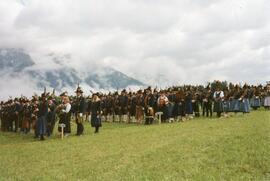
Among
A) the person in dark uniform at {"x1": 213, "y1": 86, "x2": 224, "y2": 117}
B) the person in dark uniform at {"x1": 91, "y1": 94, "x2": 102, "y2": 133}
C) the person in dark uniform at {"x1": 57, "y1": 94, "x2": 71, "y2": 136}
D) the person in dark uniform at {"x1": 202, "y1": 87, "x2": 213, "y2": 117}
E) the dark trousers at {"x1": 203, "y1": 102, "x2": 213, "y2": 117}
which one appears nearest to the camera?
the person in dark uniform at {"x1": 57, "y1": 94, "x2": 71, "y2": 136}

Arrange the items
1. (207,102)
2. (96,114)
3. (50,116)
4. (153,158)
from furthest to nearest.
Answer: (207,102) → (50,116) → (96,114) → (153,158)

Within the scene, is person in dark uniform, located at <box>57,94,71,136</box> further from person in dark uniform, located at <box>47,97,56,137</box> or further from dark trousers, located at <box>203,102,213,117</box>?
dark trousers, located at <box>203,102,213,117</box>

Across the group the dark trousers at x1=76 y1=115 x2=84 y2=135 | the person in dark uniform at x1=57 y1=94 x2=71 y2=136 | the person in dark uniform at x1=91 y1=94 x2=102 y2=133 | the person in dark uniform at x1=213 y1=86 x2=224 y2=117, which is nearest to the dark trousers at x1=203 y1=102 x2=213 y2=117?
the person in dark uniform at x1=213 y1=86 x2=224 y2=117

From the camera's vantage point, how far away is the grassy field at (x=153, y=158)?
39.0 feet

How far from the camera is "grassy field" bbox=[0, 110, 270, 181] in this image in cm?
1189

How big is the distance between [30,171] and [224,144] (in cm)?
620

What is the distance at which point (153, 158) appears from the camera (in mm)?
14094

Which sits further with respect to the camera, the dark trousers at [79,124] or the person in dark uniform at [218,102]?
the person in dark uniform at [218,102]

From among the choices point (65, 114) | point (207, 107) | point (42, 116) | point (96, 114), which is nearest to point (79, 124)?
point (65, 114)

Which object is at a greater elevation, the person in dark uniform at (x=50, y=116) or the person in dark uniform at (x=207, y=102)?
the person in dark uniform at (x=207, y=102)

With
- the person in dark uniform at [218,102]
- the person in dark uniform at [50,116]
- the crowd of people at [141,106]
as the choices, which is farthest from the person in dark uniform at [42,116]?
the person in dark uniform at [218,102]

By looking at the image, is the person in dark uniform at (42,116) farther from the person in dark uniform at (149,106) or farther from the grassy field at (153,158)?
the person in dark uniform at (149,106)

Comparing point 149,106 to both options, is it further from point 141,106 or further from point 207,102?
point 207,102

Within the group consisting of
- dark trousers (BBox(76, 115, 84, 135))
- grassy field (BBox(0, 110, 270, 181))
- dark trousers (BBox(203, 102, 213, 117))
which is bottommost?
grassy field (BBox(0, 110, 270, 181))
